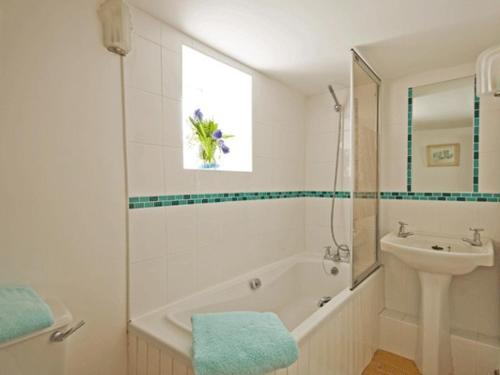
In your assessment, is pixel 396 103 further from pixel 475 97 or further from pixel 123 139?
pixel 123 139

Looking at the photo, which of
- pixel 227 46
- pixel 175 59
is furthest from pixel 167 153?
pixel 227 46

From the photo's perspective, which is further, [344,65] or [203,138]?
[344,65]

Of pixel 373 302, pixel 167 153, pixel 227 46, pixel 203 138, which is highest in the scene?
pixel 227 46

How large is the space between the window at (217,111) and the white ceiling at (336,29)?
211 mm

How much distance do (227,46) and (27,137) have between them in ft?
4.15

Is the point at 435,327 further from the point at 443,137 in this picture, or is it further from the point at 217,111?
the point at 217,111

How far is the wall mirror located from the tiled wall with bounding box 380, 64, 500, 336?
5 centimetres

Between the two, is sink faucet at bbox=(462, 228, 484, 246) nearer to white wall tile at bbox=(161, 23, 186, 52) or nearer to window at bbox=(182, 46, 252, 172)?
window at bbox=(182, 46, 252, 172)

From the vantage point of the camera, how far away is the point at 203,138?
6.53 feet

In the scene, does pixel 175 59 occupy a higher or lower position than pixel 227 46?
lower

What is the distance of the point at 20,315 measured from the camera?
2.98 feet

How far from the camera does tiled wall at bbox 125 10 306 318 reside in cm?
148

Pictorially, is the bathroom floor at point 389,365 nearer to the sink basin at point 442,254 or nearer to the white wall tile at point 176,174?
the sink basin at point 442,254

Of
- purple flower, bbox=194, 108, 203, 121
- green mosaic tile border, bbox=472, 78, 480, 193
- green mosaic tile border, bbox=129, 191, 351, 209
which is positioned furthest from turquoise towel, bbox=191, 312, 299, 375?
green mosaic tile border, bbox=472, 78, 480, 193
